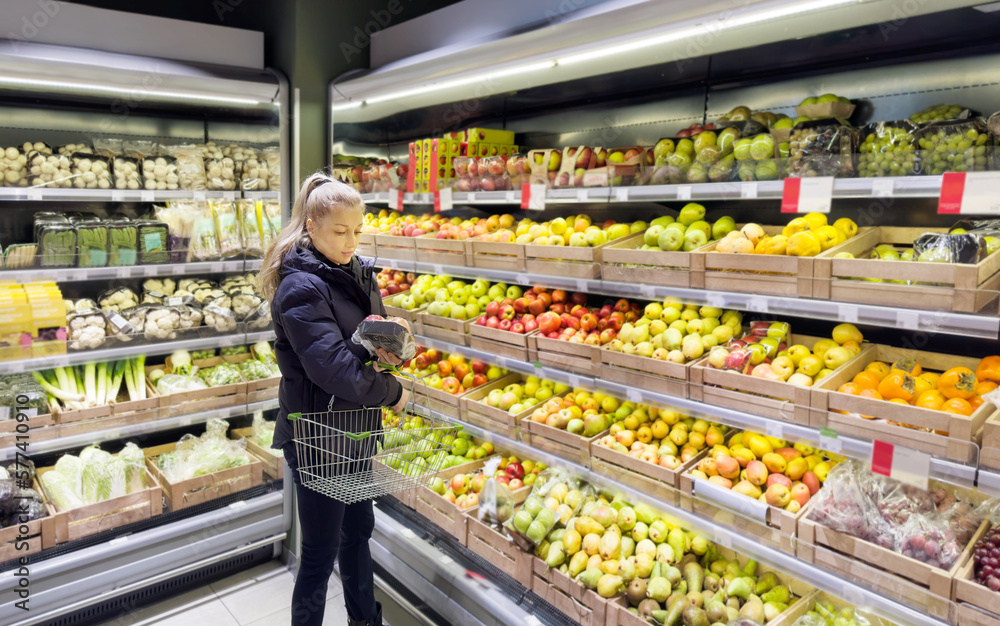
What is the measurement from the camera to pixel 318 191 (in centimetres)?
219

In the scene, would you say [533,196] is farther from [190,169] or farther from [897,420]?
[190,169]

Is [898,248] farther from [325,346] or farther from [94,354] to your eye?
[94,354]

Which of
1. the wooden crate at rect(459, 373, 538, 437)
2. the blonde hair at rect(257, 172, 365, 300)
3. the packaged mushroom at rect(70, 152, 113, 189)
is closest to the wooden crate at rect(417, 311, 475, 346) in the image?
the wooden crate at rect(459, 373, 538, 437)

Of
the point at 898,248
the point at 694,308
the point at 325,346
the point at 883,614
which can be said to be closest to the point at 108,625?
the point at 325,346

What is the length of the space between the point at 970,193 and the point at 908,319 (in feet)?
1.13

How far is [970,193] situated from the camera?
1.64 meters

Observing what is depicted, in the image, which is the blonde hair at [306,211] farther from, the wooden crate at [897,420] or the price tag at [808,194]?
the wooden crate at [897,420]

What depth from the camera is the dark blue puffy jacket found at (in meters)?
2.10

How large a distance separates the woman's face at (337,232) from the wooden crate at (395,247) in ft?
3.56

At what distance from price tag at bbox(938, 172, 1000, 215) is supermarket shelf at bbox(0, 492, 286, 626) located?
3.26m

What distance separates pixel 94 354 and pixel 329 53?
1.96 meters

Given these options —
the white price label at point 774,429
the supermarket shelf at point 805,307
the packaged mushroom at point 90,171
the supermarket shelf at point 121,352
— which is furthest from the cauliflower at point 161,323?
the white price label at point 774,429

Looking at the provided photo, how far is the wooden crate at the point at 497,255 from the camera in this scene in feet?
9.14

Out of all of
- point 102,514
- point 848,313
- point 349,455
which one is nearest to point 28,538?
point 102,514
